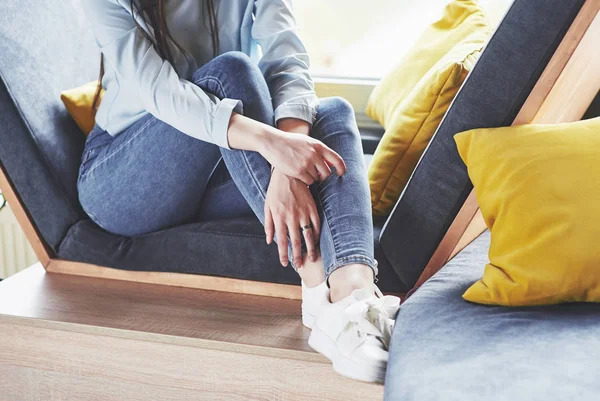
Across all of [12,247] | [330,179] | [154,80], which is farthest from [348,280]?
[12,247]

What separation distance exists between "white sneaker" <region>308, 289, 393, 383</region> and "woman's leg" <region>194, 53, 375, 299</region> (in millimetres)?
44

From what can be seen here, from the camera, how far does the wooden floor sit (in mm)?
1158

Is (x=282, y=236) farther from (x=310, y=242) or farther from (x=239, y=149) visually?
(x=239, y=149)

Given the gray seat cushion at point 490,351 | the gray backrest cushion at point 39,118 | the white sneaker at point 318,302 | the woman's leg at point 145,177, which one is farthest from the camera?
the gray backrest cushion at point 39,118

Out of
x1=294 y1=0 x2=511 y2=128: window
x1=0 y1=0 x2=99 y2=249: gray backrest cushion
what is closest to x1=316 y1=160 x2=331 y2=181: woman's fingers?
x1=0 y1=0 x2=99 y2=249: gray backrest cushion

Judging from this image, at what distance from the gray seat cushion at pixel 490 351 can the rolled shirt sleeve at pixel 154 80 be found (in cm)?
48

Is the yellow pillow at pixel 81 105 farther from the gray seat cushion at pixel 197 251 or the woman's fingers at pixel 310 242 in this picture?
the woman's fingers at pixel 310 242

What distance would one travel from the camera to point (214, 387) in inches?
47.4

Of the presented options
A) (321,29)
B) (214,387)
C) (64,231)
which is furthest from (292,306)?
(321,29)

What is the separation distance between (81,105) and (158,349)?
0.63 meters

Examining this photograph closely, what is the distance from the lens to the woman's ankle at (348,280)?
106cm

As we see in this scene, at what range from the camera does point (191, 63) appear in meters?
1.40

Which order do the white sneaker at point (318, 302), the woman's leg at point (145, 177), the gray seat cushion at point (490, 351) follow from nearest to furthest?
the gray seat cushion at point (490, 351)
the white sneaker at point (318, 302)
the woman's leg at point (145, 177)

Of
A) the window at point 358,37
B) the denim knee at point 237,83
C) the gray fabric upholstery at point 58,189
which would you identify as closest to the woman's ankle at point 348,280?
the gray fabric upholstery at point 58,189
